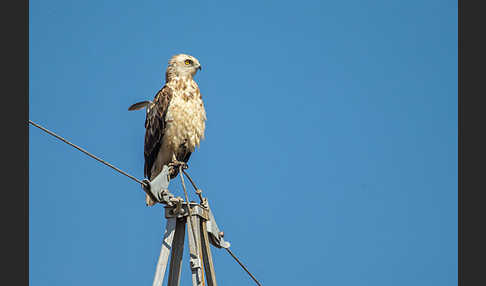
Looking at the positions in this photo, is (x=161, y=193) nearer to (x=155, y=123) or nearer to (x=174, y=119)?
(x=174, y=119)

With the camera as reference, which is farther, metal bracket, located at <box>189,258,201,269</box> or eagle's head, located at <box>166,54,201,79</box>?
eagle's head, located at <box>166,54,201,79</box>

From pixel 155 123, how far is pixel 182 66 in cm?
77

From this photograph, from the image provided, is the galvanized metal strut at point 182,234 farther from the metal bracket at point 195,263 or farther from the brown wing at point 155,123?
the brown wing at point 155,123

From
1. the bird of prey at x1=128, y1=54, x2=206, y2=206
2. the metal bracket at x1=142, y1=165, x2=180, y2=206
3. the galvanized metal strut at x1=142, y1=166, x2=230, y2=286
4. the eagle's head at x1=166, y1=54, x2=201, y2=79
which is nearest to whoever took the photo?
the galvanized metal strut at x1=142, y1=166, x2=230, y2=286

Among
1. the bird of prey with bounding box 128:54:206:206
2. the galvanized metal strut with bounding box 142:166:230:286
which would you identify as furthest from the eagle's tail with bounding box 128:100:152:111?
the galvanized metal strut with bounding box 142:166:230:286

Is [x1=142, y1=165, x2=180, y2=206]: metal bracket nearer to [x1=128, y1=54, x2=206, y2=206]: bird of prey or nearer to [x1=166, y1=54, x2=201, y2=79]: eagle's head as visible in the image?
[x1=128, y1=54, x2=206, y2=206]: bird of prey

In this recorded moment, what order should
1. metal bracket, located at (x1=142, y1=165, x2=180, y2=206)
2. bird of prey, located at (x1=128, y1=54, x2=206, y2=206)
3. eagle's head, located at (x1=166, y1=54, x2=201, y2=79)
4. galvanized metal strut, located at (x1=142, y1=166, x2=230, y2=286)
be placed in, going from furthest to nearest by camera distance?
eagle's head, located at (x1=166, y1=54, x2=201, y2=79)
bird of prey, located at (x1=128, y1=54, x2=206, y2=206)
metal bracket, located at (x1=142, y1=165, x2=180, y2=206)
galvanized metal strut, located at (x1=142, y1=166, x2=230, y2=286)

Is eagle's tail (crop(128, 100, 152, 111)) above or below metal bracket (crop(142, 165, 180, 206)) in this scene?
above

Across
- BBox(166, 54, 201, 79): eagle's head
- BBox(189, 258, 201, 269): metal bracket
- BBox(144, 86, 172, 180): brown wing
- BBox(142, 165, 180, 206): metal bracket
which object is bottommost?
BBox(189, 258, 201, 269): metal bracket

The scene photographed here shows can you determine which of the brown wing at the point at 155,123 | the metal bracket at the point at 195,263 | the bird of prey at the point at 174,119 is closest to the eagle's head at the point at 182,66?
the bird of prey at the point at 174,119

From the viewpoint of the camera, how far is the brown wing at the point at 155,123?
7.34m

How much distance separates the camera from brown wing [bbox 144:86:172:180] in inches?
289

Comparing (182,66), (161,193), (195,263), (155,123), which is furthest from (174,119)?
Answer: (195,263)

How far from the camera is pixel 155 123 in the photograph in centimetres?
740
